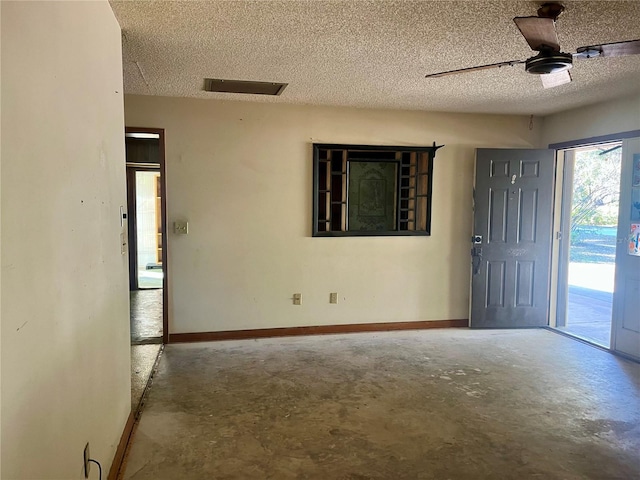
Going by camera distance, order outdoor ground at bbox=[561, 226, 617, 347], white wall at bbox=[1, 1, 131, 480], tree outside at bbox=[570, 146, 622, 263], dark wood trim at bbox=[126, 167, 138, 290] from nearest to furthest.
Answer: white wall at bbox=[1, 1, 131, 480]
outdoor ground at bbox=[561, 226, 617, 347]
tree outside at bbox=[570, 146, 622, 263]
dark wood trim at bbox=[126, 167, 138, 290]

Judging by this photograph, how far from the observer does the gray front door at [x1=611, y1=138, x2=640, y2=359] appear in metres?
3.83

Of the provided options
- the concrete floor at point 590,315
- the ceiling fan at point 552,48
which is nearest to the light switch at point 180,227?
the ceiling fan at point 552,48

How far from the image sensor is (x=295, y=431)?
2617 mm

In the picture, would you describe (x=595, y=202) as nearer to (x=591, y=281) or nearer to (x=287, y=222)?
(x=591, y=281)

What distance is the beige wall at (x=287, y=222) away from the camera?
4184 millimetres

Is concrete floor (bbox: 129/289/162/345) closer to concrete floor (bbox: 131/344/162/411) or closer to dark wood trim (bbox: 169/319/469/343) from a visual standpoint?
concrete floor (bbox: 131/344/162/411)

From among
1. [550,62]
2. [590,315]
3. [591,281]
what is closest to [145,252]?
[590,315]

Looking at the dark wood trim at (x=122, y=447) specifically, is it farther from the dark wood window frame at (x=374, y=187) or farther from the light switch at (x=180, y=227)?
the dark wood window frame at (x=374, y=187)

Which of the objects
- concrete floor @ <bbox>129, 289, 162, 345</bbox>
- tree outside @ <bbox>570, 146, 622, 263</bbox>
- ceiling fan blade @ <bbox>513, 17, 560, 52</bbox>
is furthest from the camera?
tree outside @ <bbox>570, 146, 622, 263</bbox>

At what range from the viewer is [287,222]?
4.41 m

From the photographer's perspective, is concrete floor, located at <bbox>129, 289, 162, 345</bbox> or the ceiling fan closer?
the ceiling fan

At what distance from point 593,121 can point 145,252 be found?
24.3ft

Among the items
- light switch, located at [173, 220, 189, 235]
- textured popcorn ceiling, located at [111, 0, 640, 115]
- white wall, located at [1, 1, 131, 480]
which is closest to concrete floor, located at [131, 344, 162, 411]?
white wall, located at [1, 1, 131, 480]

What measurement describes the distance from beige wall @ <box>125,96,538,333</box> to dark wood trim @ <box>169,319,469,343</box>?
0.05 meters
